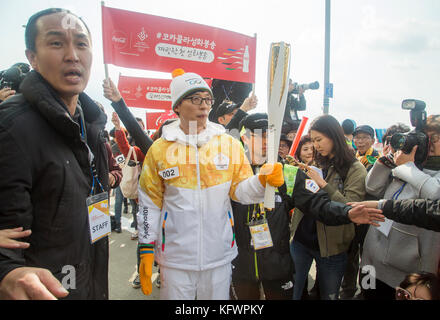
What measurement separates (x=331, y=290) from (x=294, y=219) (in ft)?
1.98

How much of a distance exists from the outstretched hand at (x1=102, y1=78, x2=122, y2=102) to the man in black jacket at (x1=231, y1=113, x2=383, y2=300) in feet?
4.10

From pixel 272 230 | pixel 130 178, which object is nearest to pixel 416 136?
pixel 272 230

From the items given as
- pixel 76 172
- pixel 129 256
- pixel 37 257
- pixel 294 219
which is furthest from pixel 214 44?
pixel 129 256

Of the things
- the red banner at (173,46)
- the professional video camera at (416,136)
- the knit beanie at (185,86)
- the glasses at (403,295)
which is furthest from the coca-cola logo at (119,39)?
the glasses at (403,295)

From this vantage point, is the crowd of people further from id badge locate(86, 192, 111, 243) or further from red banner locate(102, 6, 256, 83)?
red banner locate(102, 6, 256, 83)

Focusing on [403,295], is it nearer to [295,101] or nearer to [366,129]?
[366,129]

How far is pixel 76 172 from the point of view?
4.02ft

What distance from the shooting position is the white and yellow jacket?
61.2 inches

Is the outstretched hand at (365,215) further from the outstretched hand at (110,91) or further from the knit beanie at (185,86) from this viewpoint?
the outstretched hand at (110,91)

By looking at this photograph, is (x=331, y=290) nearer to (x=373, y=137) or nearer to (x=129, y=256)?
(x=373, y=137)

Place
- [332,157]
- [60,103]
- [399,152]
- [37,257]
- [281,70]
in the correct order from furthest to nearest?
[332,157]
[399,152]
[281,70]
[60,103]
[37,257]

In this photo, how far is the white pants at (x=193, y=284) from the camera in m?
1.55

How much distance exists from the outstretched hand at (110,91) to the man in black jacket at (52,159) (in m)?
0.81

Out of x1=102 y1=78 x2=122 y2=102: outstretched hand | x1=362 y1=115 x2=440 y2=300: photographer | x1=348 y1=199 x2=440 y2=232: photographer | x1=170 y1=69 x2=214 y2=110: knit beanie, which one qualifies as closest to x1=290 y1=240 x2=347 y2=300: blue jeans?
x1=362 y1=115 x2=440 y2=300: photographer
